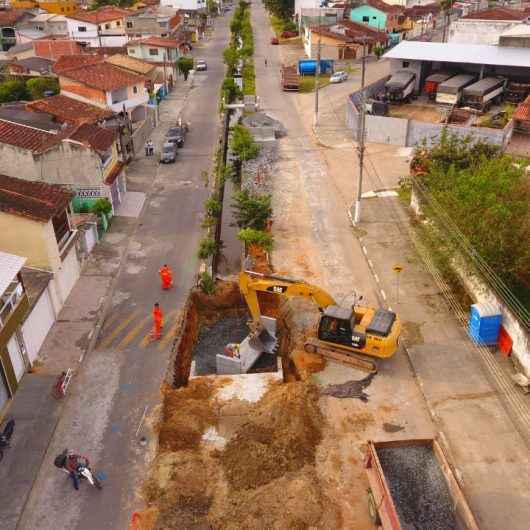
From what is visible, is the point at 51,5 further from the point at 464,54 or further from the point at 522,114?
the point at 522,114

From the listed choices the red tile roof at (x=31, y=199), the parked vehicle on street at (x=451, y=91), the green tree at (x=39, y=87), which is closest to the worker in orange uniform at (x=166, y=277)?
the red tile roof at (x=31, y=199)

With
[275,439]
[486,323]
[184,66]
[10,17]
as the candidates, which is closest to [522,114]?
[486,323]

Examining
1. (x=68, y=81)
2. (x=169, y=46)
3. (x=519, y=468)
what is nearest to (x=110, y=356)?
(x=519, y=468)

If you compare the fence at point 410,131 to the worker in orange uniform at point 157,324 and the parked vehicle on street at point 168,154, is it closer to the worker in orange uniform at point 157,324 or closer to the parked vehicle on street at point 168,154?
the parked vehicle on street at point 168,154

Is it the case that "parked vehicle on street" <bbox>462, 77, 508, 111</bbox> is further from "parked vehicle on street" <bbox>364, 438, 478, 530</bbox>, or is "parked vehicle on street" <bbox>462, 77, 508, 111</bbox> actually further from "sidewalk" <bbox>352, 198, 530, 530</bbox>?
"parked vehicle on street" <bbox>364, 438, 478, 530</bbox>

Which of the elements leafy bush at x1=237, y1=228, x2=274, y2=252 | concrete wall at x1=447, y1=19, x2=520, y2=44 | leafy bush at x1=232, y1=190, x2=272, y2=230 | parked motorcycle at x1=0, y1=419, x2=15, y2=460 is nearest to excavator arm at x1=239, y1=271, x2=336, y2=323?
leafy bush at x1=237, y1=228, x2=274, y2=252
